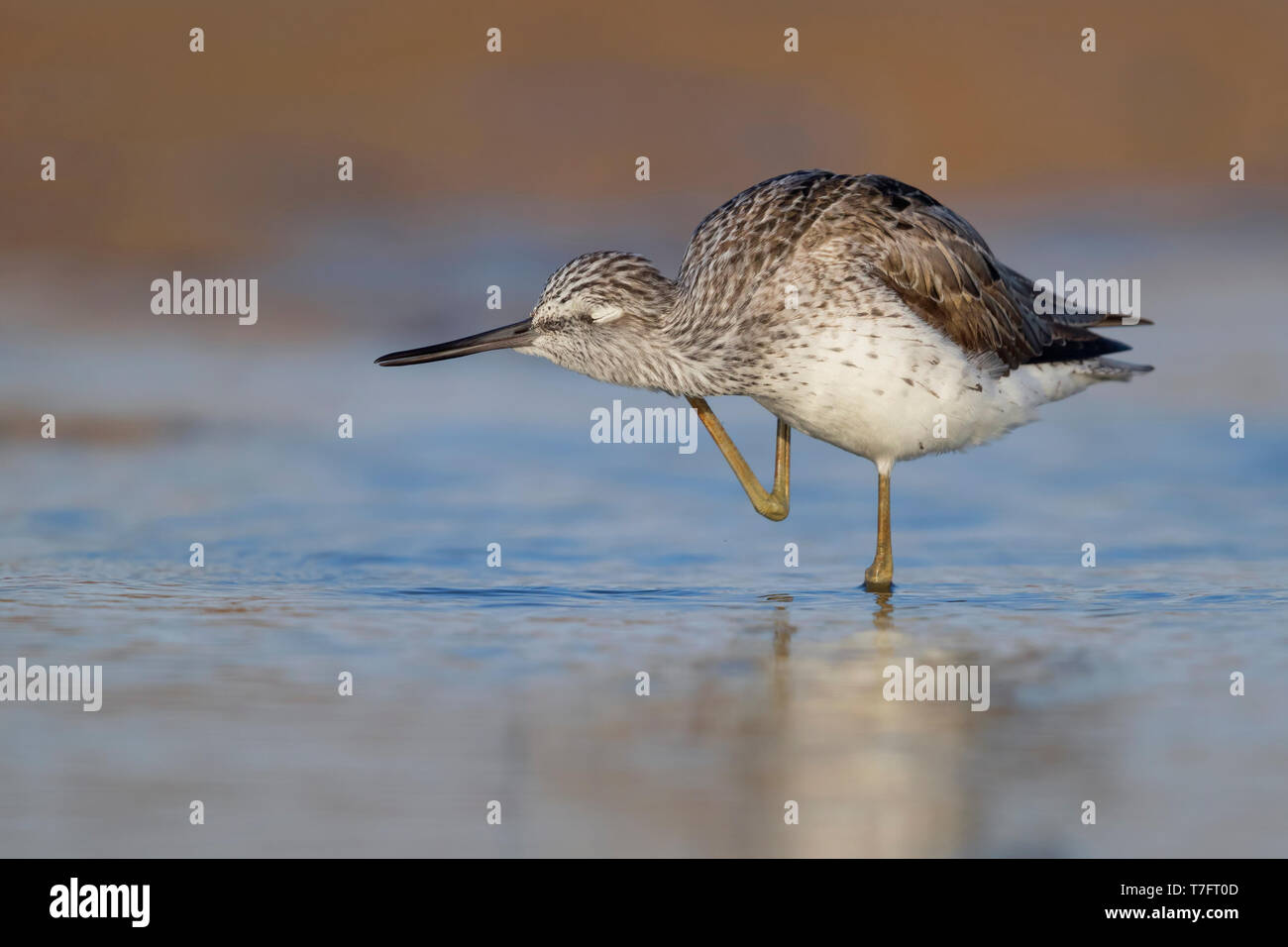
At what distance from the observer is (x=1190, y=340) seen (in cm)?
1861

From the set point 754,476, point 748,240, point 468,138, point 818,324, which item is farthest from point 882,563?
point 468,138

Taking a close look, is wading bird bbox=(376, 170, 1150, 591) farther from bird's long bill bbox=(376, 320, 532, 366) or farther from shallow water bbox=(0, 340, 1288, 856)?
shallow water bbox=(0, 340, 1288, 856)

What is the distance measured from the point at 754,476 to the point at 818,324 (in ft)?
6.80

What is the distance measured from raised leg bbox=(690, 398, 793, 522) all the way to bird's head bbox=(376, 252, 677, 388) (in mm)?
1318

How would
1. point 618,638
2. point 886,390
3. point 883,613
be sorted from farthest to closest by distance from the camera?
point 886,390, point 883,613, point 618,638

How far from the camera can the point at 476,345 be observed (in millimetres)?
10414

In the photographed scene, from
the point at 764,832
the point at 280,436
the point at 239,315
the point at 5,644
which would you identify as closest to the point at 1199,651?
the point at 764,832

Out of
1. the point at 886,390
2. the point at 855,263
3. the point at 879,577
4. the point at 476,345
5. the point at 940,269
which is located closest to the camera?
the point at 886,390

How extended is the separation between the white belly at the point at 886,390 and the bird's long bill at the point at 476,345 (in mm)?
1419

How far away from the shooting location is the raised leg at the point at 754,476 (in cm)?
1167

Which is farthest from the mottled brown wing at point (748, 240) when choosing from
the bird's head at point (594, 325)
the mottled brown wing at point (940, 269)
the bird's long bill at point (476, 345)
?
the bird's long bill at point (476, 345)

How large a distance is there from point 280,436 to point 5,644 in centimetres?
640

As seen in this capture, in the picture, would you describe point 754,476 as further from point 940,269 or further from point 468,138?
point 468,138

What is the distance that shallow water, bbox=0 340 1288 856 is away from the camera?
640 centimetres
